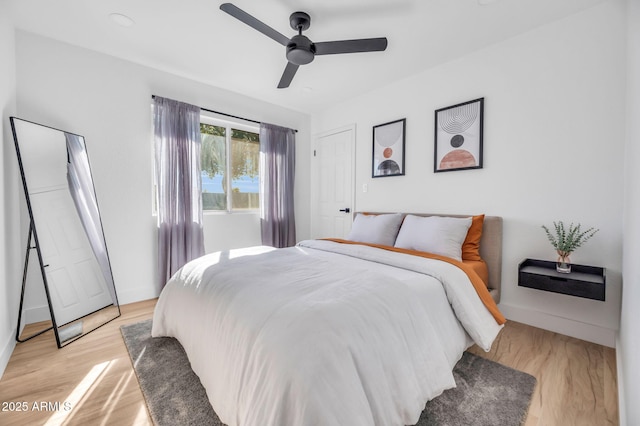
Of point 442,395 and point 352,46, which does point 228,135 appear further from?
point 442,395

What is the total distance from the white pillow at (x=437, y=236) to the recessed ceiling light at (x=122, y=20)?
3.05 meters

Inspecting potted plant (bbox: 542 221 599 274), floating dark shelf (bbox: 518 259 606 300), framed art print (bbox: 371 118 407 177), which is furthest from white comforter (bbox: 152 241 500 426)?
framed art print (bbox: 371 118 407 177)

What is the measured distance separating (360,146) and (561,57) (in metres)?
2.15

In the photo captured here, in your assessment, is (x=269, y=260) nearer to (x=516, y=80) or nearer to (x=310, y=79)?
(x=310, y=79)

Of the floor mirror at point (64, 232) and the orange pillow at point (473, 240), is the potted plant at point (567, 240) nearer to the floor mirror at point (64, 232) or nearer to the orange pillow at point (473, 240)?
the orange pillow at point (473, 240)

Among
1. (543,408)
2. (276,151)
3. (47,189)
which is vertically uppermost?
(276,151)

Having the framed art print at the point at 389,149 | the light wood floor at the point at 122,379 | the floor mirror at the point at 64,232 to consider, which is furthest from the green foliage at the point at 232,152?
the light wood floor at the point at 122,379

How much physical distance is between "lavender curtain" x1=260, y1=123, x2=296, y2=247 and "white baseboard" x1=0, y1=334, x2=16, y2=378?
2.46 meters

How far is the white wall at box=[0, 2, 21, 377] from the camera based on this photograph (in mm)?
1861

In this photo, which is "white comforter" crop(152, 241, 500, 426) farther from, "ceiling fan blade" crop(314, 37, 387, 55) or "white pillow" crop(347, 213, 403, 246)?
"ceiling fan blade" crop(314, 37, 387, 55)

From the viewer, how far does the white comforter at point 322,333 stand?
36.5 inches

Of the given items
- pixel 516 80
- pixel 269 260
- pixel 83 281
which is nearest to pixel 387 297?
pixel 269 260

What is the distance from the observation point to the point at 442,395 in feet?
4.85

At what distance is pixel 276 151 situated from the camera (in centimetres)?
397
